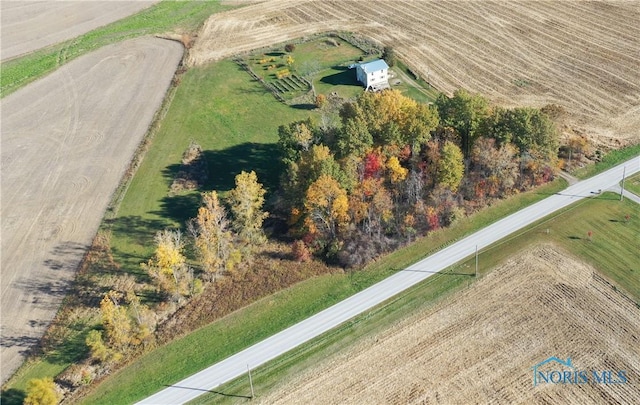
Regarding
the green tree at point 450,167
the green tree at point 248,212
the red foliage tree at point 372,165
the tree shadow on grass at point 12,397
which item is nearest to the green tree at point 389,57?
the green tree at point 450,167

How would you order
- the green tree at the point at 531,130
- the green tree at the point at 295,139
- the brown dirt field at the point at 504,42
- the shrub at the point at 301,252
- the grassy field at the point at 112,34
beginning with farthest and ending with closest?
the grassy field at the point at 112,34 → the brown dirt field at the point at 504,42 → the green tree at the point at 295,139 → the green tree at the point at 531,130 → the shrub at the point at 301,252

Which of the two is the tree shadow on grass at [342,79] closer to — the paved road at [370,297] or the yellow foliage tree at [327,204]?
the yellow foliage tree at [327,204]

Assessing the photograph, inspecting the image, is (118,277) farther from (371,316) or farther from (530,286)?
(530,286)

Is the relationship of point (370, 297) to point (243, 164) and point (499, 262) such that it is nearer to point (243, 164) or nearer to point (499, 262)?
point (499, 262)

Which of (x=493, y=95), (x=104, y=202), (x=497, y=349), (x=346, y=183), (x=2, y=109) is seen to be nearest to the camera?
(x=497, y=349)

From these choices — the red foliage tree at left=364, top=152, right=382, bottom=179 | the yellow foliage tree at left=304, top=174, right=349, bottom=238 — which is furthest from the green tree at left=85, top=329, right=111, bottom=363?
the red foliage tree at left=364, top=152, right=382, bottom=179

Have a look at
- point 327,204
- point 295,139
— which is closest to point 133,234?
point 295,139

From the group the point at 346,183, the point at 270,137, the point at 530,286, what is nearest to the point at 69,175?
the point at 270,137
